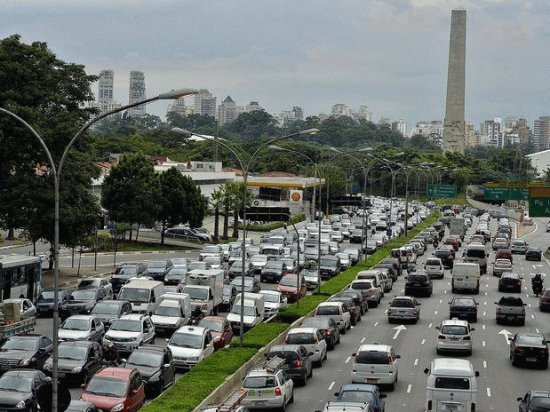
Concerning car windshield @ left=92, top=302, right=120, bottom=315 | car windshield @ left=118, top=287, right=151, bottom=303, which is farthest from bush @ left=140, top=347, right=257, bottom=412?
car windshield @ left=118, top=287, right=151, bottom=303

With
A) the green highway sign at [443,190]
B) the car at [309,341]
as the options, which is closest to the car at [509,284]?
the car at [309,341]

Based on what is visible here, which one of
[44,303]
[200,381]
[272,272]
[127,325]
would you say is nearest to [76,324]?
[127,325]

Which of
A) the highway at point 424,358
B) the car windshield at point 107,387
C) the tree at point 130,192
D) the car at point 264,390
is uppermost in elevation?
the tree at point 130,192

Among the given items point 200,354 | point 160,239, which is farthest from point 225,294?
point 160,239

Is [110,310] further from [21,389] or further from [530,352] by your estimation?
[21,389]

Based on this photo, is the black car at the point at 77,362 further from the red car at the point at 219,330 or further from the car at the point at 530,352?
the car at the point at 530,352
